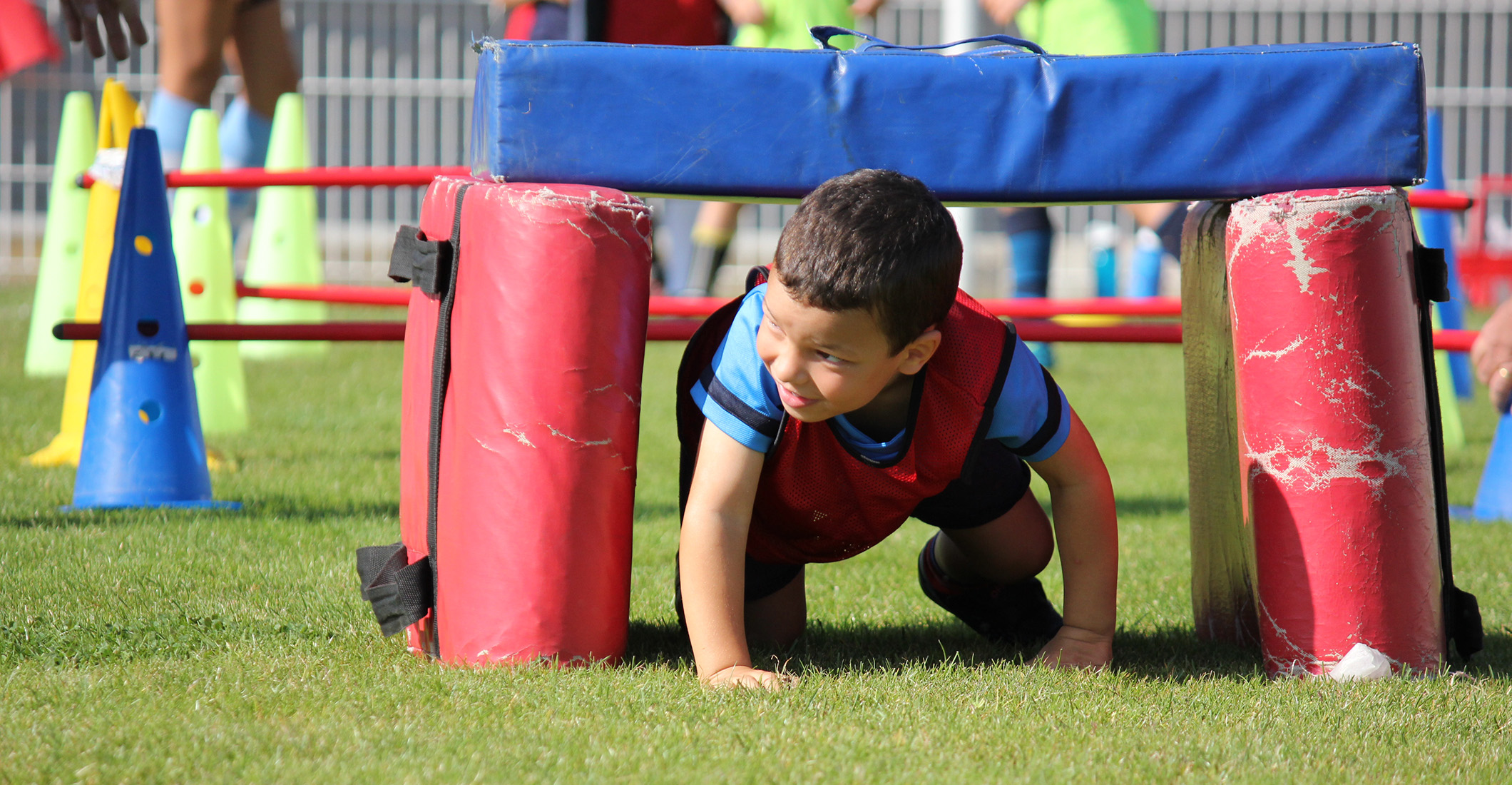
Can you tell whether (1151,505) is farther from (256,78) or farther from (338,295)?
(256,78)

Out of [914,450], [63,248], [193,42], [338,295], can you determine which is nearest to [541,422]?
[914,450]

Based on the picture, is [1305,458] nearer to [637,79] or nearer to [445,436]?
[637,79]

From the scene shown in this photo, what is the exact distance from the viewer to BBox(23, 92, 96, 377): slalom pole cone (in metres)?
4.98

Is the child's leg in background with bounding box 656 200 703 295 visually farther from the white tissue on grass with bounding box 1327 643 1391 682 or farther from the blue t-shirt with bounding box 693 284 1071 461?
the white tissue on grass with bounding box 1327 643 1391 682

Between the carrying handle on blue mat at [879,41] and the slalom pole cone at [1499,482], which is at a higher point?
the carrying handle on blue mat at [879,41]

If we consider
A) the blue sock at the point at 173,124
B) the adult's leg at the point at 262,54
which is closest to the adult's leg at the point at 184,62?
the blue sock at the point at 173,124

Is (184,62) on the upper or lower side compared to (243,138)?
upper

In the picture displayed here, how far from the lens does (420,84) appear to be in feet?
39.2

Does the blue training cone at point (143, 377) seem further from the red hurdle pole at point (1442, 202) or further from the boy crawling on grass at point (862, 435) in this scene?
the red hurdle pole at point (1442, 202)

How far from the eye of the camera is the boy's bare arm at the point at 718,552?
1867 mm

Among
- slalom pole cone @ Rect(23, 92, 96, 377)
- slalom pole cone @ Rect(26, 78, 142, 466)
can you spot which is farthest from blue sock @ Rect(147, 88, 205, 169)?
slalom pole cone @ Rect(26, 78, 142, 466)

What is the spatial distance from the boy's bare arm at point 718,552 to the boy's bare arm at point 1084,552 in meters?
0.45

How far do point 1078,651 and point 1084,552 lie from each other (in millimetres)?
147

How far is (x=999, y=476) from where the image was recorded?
2174 mm
